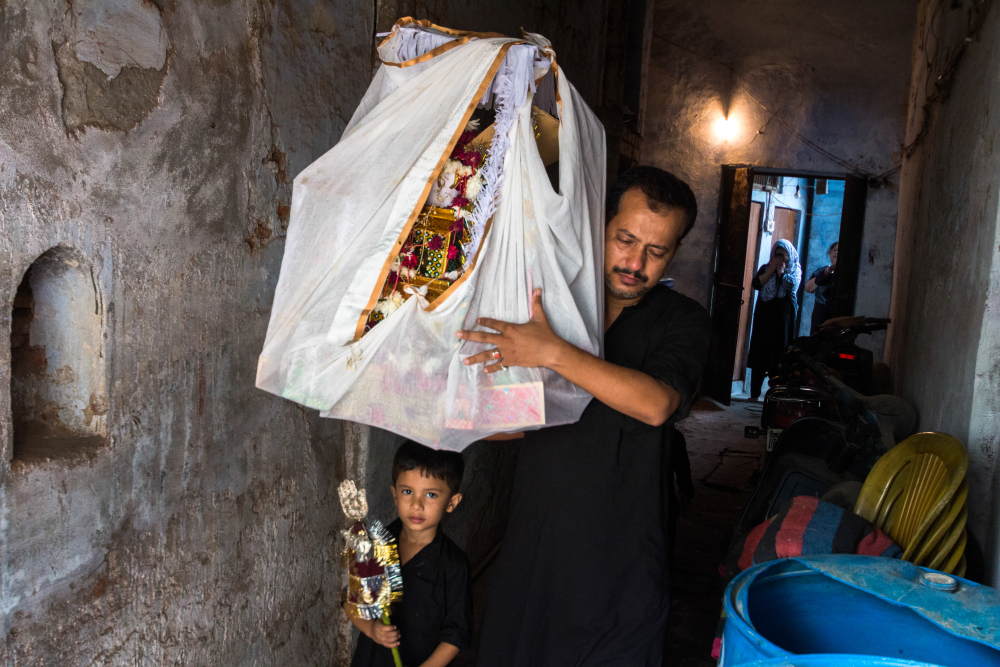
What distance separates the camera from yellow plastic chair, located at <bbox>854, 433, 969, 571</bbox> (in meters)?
1.53

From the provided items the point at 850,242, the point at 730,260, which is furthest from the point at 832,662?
the point at 850,242

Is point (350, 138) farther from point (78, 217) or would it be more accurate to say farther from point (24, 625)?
point (24, 625)

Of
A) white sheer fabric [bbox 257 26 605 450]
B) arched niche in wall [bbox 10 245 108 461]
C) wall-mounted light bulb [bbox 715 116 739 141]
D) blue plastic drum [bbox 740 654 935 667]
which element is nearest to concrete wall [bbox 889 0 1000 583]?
blue plastic drum [bbox 740 654 935 667]

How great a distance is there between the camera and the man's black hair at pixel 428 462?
1714mm

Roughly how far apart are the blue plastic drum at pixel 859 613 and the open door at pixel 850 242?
6841 millimetres

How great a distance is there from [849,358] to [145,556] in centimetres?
423

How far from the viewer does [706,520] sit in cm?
427

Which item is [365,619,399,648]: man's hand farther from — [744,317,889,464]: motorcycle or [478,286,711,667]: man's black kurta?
[744,317,889,464]: motorcycle

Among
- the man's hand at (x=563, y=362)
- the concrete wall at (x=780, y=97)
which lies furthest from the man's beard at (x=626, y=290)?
the concrete wall at (x=780, y=97)

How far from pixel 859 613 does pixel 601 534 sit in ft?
1.61

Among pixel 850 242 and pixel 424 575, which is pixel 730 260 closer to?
pixel 850 242

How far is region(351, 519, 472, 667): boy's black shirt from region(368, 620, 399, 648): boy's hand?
14 cm

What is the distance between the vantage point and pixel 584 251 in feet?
4.27

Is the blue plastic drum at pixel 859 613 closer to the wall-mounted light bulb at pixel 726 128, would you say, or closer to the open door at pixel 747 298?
the wall-mounted light bulb at pixel 726 128
